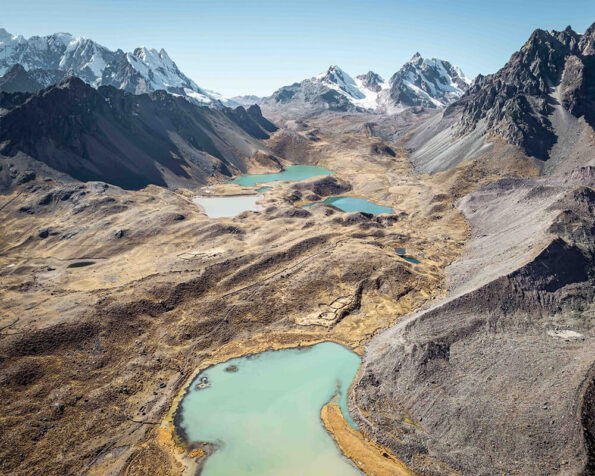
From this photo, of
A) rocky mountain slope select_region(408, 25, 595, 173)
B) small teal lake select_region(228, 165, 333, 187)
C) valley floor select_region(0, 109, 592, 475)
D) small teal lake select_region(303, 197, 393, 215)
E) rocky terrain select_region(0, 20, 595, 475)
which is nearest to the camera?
rocky terrain select_region(0, 20, 595, 475)

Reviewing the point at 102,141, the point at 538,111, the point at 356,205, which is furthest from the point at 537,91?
the point at 102,141

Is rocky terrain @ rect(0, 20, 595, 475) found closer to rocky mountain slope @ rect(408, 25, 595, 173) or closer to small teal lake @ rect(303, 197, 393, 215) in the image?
rocky mountain slope @ rect(408, 25, 595, 173)

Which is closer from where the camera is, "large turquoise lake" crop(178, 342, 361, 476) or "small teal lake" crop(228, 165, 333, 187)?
"large turquoise lake" crop(178, 342, 361, 476)

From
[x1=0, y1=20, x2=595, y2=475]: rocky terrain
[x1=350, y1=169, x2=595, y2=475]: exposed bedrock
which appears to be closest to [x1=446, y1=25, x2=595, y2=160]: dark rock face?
[x1=0, y1=20, x2=595, y2=475]: rocky terrain

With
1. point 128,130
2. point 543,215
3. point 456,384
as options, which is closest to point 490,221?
point 543,215

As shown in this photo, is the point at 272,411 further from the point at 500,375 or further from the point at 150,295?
the point at 150,295

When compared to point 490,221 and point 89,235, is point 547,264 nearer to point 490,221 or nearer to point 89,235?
point 490,221

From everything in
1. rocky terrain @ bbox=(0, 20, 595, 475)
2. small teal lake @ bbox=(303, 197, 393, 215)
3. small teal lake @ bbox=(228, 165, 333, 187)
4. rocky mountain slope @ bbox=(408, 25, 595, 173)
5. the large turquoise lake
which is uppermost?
rocky mountain slope @ bbox=(408, 25, 595, 173)

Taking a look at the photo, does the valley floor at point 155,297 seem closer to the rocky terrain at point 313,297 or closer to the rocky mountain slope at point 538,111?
the rocky terrain at point 313,297
